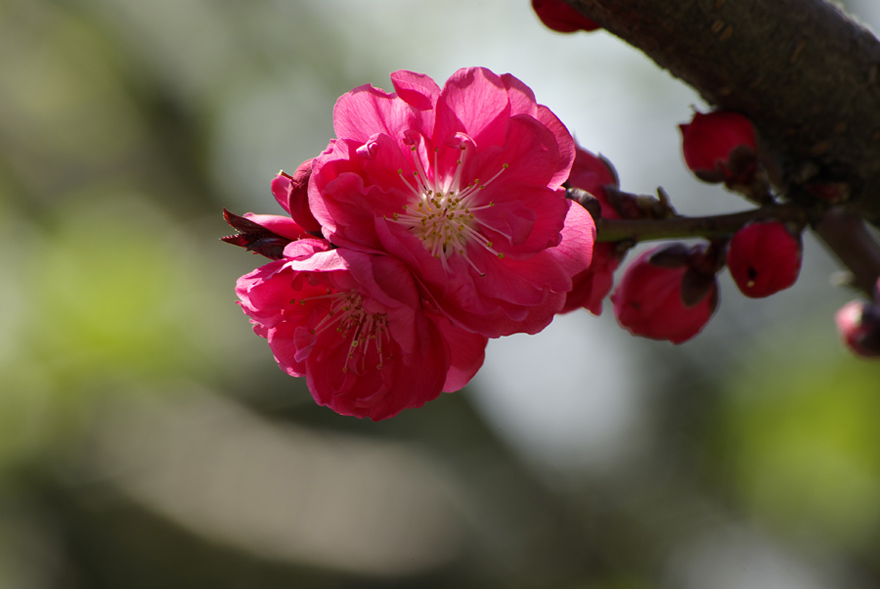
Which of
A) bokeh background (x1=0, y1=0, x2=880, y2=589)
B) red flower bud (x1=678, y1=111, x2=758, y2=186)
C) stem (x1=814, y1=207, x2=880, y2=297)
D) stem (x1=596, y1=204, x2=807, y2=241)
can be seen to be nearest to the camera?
stem (x1=596, y1=204, x2=807, y2=241)

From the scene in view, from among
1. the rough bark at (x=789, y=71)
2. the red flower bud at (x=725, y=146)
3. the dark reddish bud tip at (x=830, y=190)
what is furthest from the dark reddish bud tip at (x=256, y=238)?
the dark reddish bud tip at (x=830, y=190)

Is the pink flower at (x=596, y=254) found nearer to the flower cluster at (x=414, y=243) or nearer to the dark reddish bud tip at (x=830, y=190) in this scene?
the flower cluster at (x=414, y=243)

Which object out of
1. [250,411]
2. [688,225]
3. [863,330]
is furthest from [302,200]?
[250,411]

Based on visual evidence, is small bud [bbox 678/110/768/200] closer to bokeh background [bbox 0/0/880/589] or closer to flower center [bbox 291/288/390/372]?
flower center [bbox 291/288/390/372]

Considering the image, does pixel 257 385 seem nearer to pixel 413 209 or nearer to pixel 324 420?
pixel 324 420

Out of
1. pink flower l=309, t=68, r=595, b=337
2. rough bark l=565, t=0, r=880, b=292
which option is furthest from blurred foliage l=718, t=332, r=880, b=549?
pink flower l=309, t=68, r=595, b=337
